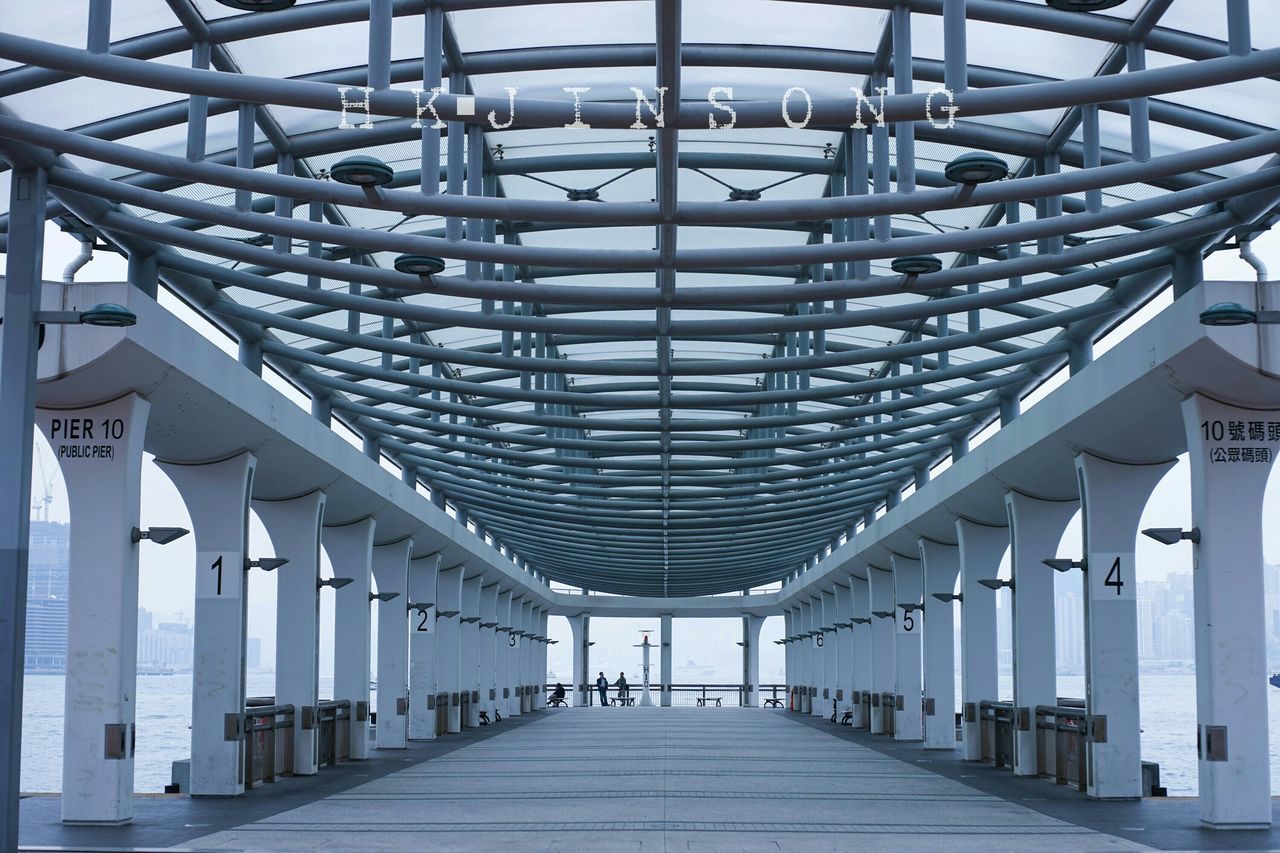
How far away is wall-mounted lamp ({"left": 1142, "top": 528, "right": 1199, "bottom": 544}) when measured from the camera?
14.6 m

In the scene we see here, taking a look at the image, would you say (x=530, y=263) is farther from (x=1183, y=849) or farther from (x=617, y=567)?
(x=617, y=567)

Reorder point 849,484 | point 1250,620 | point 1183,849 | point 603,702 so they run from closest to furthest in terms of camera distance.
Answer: point 1183,849 → point 1250,620 → point 849,484 → point 603,702

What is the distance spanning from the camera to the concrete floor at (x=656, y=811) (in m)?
12.9

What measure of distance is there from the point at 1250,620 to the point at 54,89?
1194 cm

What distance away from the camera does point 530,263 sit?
1375 centimetres

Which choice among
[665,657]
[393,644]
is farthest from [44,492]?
[665,657]

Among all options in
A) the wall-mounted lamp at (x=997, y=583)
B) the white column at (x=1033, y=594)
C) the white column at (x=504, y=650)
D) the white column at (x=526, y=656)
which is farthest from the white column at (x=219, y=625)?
the white column at (x=526, y=656)

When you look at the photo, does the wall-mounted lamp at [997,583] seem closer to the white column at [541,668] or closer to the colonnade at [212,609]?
the colonnade at [212,609]

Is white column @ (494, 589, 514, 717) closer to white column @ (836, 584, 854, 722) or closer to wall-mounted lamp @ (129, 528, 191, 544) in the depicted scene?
white column @ (836, 584, 854, 722)

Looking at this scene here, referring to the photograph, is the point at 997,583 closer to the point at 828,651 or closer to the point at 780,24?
the point at 780,24

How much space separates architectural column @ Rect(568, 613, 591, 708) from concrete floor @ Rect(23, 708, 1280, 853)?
42.8 metres

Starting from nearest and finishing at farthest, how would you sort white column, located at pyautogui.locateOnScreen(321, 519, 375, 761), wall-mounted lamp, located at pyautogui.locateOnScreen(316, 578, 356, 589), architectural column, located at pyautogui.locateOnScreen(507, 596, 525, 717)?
wall-mounted lamp, located at pyautogui.locateOnScreen(316, 578, 356, 589)
white column, located at pyautogui.locateOnScreen(321, 519, 375, 761)
architectural column, located at pyautogui.locateOnScreen(507, 596, 525, 717)

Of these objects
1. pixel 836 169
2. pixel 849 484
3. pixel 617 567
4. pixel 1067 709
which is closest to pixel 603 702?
pixel 617 567

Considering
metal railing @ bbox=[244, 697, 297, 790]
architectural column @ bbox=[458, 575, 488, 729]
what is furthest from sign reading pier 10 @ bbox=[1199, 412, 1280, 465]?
architectural column @ bbox=[458, 575, 488, 729]
